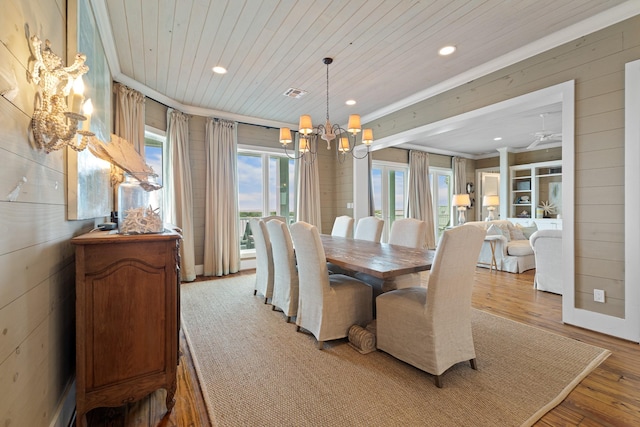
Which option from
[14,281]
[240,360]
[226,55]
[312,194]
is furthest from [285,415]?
[312,194]

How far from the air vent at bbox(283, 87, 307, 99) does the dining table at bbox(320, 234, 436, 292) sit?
7.45ft

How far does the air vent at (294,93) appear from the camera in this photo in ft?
13.2

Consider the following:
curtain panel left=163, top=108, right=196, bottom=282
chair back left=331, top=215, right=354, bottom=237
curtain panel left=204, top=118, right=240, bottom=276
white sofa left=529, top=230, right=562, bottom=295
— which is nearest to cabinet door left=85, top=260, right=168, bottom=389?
chair back left=331, top=215, right=354, bottom=237

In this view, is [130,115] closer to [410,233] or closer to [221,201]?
[221,201]

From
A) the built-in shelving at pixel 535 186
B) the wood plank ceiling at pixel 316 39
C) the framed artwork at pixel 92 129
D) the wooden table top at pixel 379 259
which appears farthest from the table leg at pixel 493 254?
the framed artwork at pixel 92 129

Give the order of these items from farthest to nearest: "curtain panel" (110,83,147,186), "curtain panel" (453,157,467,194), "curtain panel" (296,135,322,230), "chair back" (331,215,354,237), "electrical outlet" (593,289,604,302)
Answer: "curtain panel" (453,157,467,194)
"curtain panel" (296,135,322,230)
"chair back" (331,215,354,237)
"curtain panel" (110,83,147,186)
"electrical outlet" (593,289,604,302)

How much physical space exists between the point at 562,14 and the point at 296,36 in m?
2.28

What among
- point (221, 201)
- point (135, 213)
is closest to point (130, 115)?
point (221, 201)

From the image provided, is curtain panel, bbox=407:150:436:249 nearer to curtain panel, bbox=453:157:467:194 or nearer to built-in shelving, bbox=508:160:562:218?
curtain panel, bbox=453:157:467:194

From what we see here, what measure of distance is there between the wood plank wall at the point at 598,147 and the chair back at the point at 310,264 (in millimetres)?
2415

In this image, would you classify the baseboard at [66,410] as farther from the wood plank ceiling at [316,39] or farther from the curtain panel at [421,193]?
the curtain panel at [421,193]

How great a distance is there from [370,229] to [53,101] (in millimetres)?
3254

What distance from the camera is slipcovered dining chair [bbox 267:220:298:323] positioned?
108 inches

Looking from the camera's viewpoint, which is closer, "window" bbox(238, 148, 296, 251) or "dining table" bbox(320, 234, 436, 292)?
"dining table" bbox(320, 234, 436, 292)
